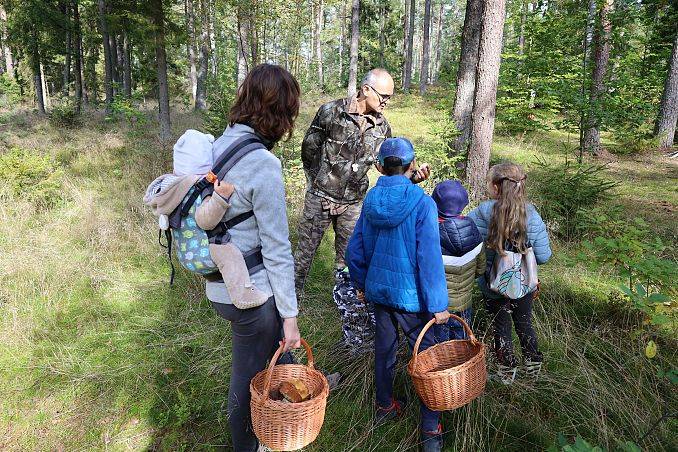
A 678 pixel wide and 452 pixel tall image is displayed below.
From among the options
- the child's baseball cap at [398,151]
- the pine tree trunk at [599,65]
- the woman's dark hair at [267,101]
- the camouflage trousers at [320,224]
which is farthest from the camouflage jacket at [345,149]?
the pine tree trunk at [599,65]

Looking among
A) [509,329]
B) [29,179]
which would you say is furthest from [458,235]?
[29,179]

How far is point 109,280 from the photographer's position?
15.3 ft

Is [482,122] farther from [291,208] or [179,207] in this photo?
[179,207]

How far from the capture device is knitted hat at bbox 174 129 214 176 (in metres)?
1.95

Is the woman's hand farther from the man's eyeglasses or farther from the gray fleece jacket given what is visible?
the man's eyeglasses

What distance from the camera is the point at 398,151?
249 cm

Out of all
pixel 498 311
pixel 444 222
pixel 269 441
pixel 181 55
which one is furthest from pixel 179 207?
pixel 181 55

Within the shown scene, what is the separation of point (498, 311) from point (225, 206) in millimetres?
2197

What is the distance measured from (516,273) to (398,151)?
3.99 feet

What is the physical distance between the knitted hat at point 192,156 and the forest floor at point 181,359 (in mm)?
1867

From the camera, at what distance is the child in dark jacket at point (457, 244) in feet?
8.59

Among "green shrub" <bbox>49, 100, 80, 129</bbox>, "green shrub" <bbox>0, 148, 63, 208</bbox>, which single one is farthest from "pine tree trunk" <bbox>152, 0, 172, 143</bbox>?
"green shrub" <bbox>49, 100, 80, 129</bbox>

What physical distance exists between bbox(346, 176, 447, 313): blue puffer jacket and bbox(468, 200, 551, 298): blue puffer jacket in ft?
2.36

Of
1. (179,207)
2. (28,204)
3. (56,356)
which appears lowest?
(56,356)
